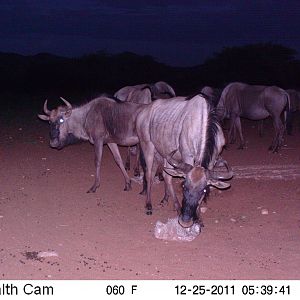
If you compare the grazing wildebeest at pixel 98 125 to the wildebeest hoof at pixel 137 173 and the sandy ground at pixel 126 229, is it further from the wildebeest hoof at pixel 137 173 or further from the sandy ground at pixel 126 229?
the wildebeest hoof at pixel 137 173

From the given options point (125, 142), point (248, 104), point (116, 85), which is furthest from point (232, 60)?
point (125, 142)

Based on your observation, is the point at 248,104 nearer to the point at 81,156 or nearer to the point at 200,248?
the point at 81,156

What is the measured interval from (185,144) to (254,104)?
7780mm

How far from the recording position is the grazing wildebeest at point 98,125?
9.43m

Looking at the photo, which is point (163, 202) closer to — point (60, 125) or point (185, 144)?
point (185, 144)

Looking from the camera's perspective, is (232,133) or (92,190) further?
(232,133)

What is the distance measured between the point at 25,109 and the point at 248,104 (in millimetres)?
12945

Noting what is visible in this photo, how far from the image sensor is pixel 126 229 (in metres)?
→ 7.40

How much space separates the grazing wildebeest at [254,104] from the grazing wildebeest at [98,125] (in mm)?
4903

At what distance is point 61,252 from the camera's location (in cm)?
642

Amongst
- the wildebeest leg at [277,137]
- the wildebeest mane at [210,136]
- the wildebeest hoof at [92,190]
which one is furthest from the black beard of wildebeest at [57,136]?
the wildebeest leg at [277,137]

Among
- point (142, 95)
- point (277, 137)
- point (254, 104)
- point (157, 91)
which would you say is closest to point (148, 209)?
point (142, 95)

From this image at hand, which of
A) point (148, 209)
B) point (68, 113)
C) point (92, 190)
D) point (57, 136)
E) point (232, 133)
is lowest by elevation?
point (232, 133)

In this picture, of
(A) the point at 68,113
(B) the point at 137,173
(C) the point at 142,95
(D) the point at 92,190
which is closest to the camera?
(D) the point at 92,190
